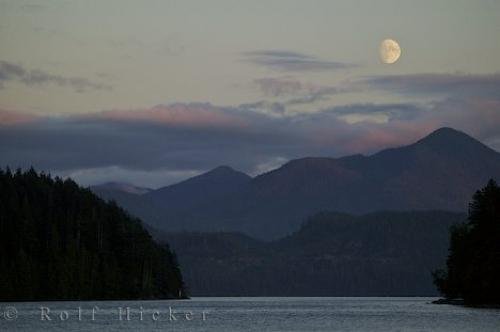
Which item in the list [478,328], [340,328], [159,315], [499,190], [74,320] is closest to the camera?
[478,328]

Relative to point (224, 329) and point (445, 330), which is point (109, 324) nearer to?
point (224, 329)

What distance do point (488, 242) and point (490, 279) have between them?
7.17 meters

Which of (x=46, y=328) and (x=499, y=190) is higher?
(x=499, y=190)

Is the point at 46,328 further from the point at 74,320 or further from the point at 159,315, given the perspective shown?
the point at 159,315

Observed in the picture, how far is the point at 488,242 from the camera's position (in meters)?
194

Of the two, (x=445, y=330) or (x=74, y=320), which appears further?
(x=74, y=320)

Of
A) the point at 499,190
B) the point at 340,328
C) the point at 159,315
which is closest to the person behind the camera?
the point at 340,328

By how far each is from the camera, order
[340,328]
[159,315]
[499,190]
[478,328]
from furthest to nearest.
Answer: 1. [499,190]
2. [159,315]
3. [340,328]
4. [478,328]

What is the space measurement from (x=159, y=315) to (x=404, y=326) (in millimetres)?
46438

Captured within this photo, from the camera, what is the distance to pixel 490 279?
190 meters

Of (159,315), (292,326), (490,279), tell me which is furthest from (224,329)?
(490,279)

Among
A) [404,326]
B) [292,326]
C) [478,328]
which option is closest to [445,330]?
[478,328]

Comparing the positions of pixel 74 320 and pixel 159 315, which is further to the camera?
pixel 159 315

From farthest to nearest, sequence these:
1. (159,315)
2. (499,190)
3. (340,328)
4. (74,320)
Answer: (499,190) < (159,315) < (74,320) < (340,328)
